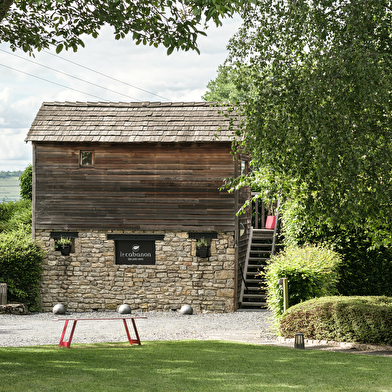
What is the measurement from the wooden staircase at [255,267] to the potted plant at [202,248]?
6.03 ft

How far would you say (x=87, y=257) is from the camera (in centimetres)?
1747

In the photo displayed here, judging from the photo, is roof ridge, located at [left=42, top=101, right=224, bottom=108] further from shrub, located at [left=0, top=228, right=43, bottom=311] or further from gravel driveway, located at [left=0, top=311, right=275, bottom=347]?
gravel driveway, located at [left=0, top=311, right=275, bottom=347]

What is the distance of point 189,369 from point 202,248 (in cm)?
909

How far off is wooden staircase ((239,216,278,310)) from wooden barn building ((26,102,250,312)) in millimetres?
564

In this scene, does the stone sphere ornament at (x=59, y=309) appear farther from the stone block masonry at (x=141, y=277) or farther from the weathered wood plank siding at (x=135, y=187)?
the weathered wood plank siding at (x=135, y=187)

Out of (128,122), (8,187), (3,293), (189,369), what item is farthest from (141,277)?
(8,187)

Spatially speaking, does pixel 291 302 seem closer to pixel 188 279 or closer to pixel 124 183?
pixel 188 279

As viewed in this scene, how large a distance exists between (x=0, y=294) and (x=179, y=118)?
7.78 metres

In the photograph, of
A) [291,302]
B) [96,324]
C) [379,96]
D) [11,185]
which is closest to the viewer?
[379,96]

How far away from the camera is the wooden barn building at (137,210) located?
55.8 feet

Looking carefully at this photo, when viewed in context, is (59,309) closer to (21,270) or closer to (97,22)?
(21,270)

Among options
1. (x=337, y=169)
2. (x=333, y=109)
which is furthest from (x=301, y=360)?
(x=333, y=109)

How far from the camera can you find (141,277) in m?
17.3

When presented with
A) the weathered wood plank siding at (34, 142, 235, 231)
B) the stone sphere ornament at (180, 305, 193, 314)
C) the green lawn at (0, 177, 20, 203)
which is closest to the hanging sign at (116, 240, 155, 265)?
the weathered wood plank siding at (34, 142, 235, 231)
